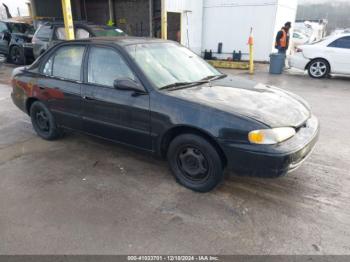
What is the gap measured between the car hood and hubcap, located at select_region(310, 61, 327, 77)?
736 cm

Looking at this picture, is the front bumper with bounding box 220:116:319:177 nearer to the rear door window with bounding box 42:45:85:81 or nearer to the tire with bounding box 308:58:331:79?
the rear door window with bounding box 42:45:85:81

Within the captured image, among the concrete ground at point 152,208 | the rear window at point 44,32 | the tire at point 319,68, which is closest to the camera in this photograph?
the concrete ground at point 152,208

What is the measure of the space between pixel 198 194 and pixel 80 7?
19264 millimetres

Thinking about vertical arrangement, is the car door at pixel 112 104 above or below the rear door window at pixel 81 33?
below

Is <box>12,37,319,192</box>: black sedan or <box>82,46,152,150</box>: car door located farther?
<box>82,46,152,150</box>: car door

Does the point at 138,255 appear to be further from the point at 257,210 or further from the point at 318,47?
the point at 318,47

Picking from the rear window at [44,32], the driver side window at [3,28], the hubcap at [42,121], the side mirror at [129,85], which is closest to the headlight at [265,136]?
the side mirror at [129,85]

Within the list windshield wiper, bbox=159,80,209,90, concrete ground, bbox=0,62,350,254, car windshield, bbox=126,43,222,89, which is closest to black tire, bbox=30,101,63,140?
concrete ground, bbox=0,62,350,254

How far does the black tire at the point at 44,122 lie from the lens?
456 cm

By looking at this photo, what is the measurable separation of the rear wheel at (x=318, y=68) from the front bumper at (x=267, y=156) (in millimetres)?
8170

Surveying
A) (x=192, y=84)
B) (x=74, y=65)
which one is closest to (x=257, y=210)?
(x=192, y=84)

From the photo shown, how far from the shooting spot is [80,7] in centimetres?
1922

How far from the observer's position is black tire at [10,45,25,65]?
12477 millimetres

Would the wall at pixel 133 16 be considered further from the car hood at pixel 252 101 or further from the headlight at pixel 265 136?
the headlight at pixel 265 136
